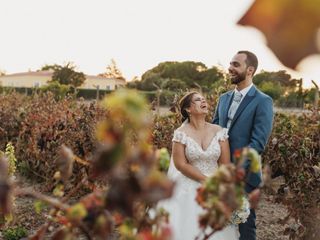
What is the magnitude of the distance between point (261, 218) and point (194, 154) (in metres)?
2.60

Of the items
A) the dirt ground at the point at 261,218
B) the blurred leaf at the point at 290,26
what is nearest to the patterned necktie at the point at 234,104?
the dirt ground at the point at 261,218

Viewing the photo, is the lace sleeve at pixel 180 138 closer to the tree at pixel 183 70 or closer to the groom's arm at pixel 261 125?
the groom's arm at pixel 261 125

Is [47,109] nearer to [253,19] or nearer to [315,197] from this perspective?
A: [315,197]

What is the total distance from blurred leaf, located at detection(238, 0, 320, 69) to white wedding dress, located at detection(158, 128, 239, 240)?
3.55m

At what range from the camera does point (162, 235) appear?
0.66 meters

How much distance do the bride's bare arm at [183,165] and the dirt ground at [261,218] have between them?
4.15 ft

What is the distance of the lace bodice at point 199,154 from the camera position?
13.0ft

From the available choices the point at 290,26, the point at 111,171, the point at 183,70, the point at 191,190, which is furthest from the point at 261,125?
the point at 290,26

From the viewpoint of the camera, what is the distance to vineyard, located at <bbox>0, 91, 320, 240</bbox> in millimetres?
511

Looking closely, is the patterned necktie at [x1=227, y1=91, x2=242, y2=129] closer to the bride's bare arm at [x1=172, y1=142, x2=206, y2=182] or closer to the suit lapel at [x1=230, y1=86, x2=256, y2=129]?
the suit lapel at [x1=230, y1=86, x2=256, y2=129]

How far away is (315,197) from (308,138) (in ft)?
2.94

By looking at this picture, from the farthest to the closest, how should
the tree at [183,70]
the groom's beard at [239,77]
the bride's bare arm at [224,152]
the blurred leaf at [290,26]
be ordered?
1. the bride's bare arm at [224,152]
2. the groom's beard at [239,77]
3. the tree at [183,70]
4. the blurred leaf at [290,26]

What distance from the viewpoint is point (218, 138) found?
388 centimetres

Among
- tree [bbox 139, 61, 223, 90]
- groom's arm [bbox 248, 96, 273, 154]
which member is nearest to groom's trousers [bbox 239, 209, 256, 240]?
groom's arm [bbox 248, 96, 273, 154]
